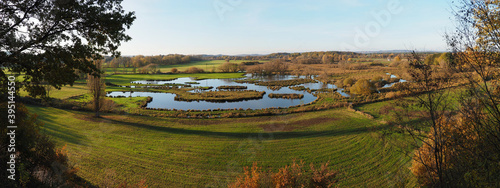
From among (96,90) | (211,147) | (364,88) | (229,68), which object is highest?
(229,68)

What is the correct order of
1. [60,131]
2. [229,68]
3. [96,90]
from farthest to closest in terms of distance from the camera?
[229,68] → [96,90] → [60,131]

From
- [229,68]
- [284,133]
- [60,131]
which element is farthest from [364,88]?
[229,68]

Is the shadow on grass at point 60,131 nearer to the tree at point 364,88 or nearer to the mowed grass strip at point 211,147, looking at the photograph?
the mowed grass strip at point 211,147

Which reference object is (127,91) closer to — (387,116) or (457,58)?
(387,116)

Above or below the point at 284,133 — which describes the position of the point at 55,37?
above

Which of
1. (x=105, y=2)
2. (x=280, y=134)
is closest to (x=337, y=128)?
(x=280, y=134)

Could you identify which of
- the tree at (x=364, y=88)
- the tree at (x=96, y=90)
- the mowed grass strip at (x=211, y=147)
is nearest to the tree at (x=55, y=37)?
the mowed grass strip at (x=211, y=147)

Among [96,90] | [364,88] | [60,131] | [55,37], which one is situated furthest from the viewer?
[364,88]

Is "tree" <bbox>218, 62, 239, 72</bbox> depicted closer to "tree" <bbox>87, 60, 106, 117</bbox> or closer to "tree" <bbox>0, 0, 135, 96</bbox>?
"tree" <bbox>87, 60, 106, 117</bbox>

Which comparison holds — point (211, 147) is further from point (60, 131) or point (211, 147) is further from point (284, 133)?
point (60, 131)

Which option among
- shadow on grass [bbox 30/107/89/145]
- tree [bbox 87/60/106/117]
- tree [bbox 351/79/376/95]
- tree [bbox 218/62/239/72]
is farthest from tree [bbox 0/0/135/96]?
tree [bbox 218/62/239/72]
